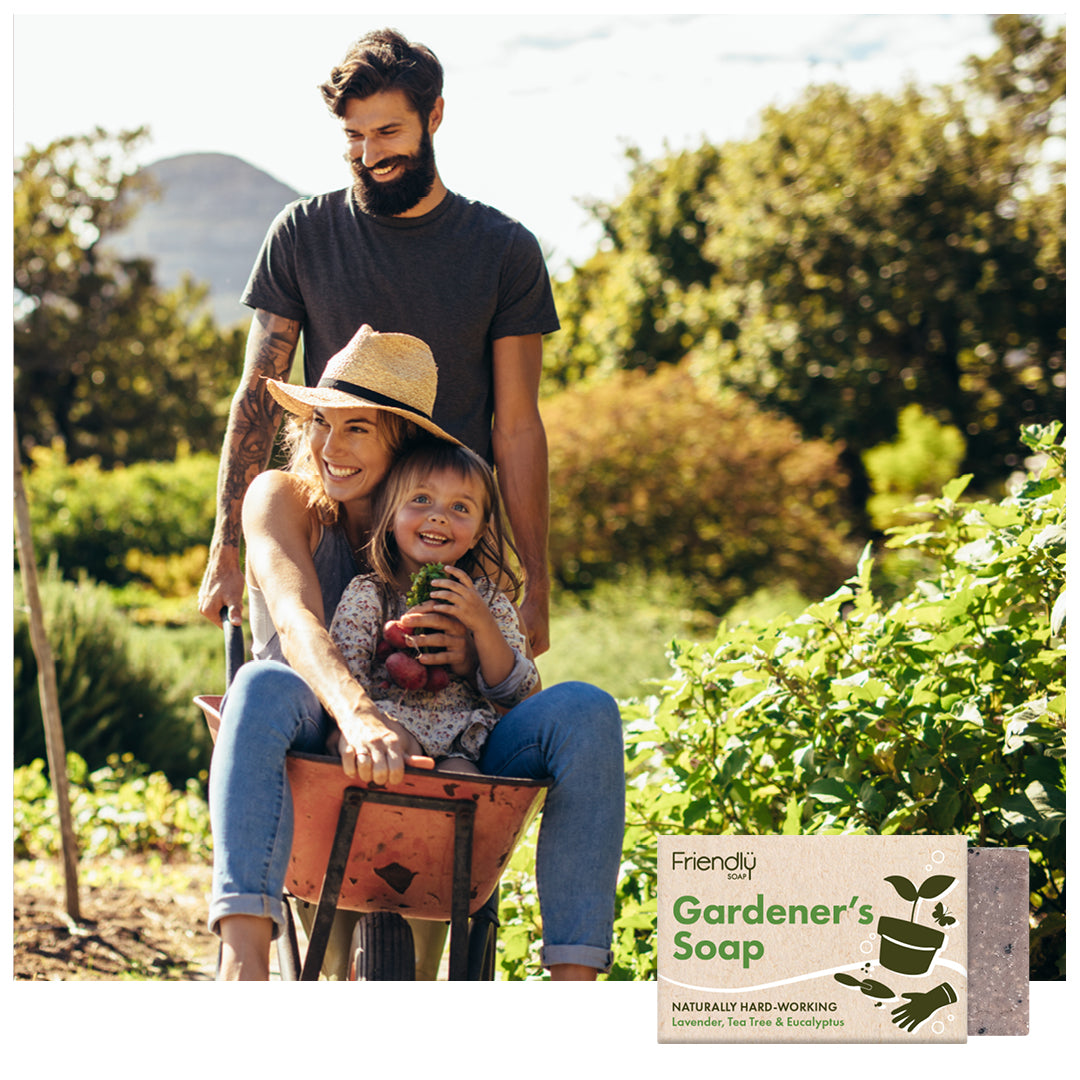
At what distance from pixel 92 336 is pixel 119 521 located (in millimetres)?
4053

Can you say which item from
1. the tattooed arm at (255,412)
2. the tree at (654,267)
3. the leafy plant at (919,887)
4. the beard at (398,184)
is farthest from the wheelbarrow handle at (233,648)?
the tree at (654,267)

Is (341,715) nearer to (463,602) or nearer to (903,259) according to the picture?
(463,602)

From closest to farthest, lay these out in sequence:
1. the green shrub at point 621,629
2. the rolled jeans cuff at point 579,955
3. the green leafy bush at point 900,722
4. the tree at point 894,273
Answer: the rolled jeans cuff at point 579,955, the green leafy bush at point 900,722, the green shrub at point 621,629, the tree at point 894,273

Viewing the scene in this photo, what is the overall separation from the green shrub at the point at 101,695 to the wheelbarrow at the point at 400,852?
2829 mm

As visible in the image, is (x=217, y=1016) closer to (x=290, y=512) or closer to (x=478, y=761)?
(x=478, y=761)

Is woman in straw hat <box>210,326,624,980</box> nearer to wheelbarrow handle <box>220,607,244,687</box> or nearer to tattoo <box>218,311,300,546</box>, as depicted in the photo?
wheelbarrow handle <box>220,607,244,687</box>

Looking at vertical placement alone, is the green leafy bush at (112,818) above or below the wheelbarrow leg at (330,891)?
below

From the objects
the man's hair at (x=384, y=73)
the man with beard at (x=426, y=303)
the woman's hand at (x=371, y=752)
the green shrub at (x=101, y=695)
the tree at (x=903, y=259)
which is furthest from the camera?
the tree at (x=903, y=259)

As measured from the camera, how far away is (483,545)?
2.01m

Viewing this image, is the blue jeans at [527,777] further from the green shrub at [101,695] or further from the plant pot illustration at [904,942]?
the green shrub at [101,695]

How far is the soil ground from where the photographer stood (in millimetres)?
2898

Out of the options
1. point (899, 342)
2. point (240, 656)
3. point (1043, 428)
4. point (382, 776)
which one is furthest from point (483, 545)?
point (899, 342)

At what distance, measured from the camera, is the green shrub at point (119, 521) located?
288 inches

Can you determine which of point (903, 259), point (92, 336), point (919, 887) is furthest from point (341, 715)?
point (92, 336)
